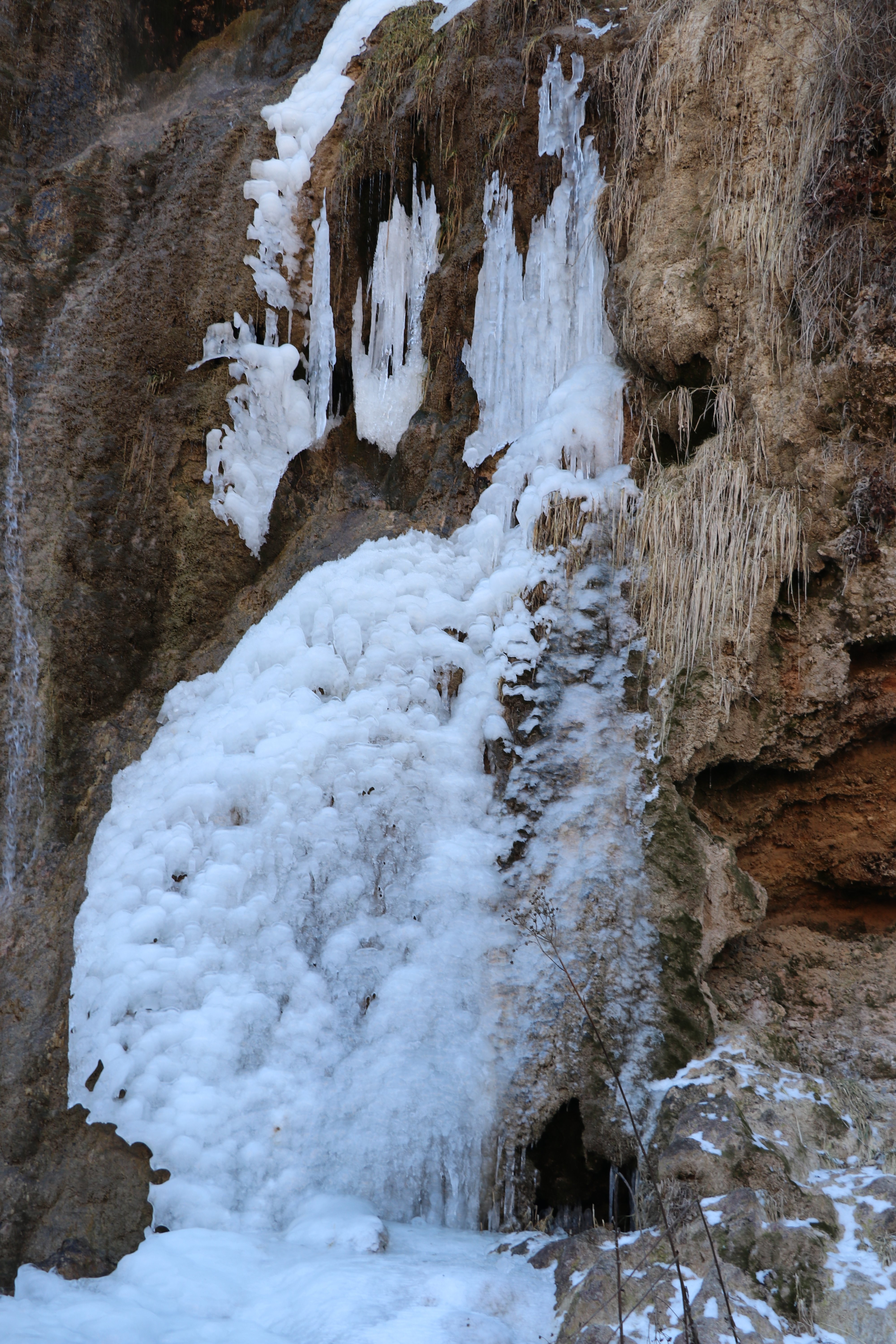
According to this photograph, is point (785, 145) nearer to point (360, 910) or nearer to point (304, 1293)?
point (360, 910)

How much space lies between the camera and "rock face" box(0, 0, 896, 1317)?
14.0 feet

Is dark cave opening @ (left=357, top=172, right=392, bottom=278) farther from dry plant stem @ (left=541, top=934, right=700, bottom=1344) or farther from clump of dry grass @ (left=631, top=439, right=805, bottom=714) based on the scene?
dry plant stem @ (left=541, top=934, right=700, bottom=1344)

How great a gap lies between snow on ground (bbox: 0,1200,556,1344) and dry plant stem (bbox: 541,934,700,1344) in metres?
0.51

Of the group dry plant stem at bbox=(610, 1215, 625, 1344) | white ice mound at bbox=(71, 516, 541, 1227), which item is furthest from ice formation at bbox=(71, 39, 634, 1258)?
dry plant stem at bbox=(610, 1215, 625, 1344)

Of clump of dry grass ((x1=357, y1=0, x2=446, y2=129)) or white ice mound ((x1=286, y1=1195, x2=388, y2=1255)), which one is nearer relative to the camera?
white ice mound ((x1=286, y1=1195, x2=388, y2=1255))

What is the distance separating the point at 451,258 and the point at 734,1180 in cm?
514

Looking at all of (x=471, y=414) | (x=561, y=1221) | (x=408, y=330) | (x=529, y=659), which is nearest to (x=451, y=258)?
(x=408, y=330)

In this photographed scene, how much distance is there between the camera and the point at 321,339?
6582 millimetres

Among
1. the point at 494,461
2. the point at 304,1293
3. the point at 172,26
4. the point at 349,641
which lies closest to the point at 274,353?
the point at 494,461

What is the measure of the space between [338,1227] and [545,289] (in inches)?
188

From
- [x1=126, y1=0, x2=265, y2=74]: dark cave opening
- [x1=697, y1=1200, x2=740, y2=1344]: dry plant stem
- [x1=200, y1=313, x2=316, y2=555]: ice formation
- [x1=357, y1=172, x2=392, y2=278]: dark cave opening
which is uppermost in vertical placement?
[x1=126, y1=0, x2=265, y2=74]: dark cave opening

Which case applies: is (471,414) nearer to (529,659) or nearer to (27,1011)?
(529,659)

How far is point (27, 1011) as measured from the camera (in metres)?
4.74

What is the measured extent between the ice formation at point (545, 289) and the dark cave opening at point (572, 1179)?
3518 mm
